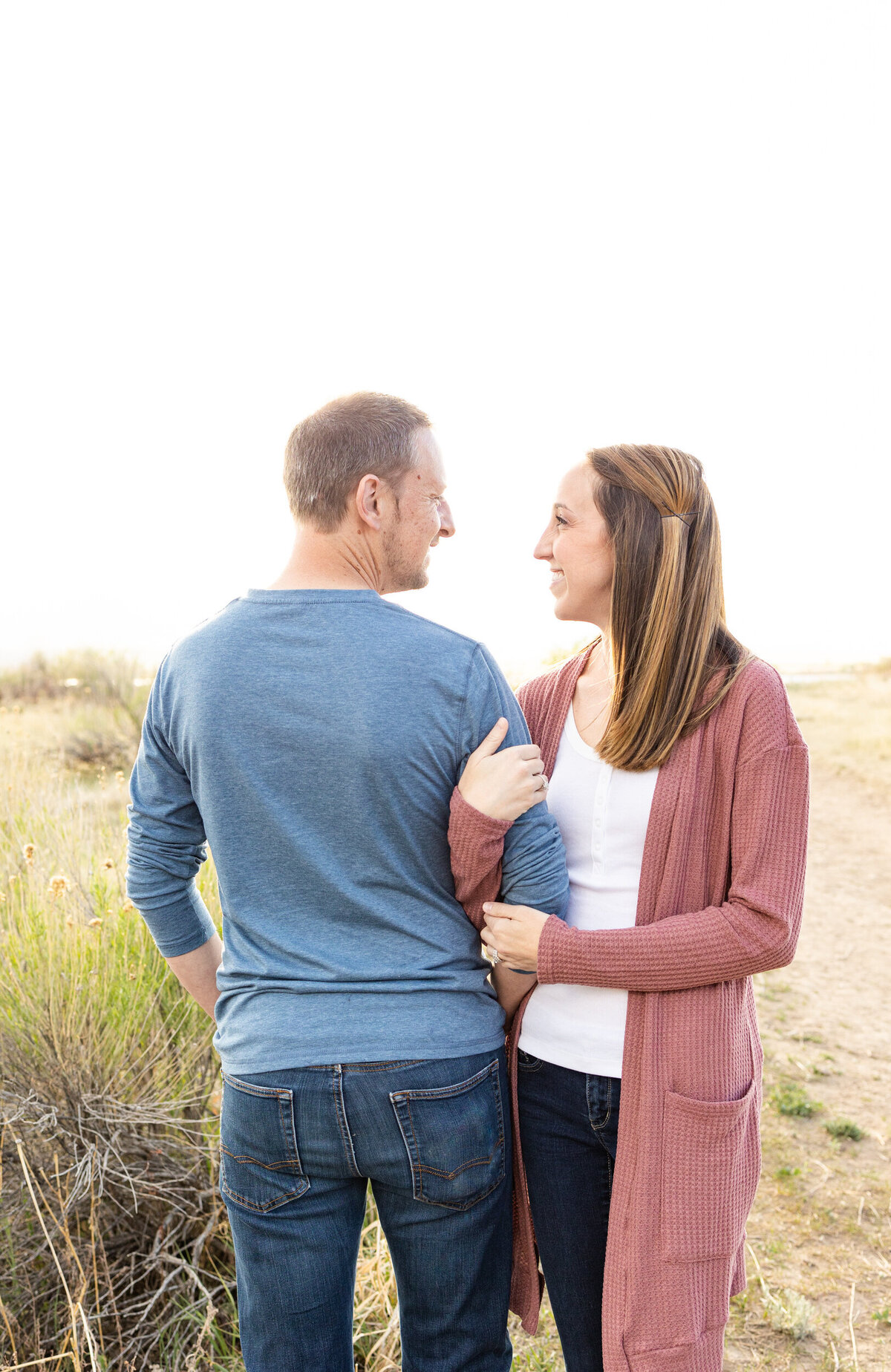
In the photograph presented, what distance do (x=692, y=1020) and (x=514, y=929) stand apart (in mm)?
354

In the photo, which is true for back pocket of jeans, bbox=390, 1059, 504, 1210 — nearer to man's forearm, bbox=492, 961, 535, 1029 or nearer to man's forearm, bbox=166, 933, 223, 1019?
man's forearm, bbox=492, 961, 535, 1029

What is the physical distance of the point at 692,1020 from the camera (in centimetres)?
166

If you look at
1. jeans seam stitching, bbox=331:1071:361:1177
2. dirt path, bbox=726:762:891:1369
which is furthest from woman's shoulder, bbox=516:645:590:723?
dirt path, bbox=726:762:891:1369

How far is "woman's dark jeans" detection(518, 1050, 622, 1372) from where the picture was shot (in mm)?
1712

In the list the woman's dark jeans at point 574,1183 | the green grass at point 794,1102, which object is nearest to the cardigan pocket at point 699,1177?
the woman's dark jeans at point 574,1183

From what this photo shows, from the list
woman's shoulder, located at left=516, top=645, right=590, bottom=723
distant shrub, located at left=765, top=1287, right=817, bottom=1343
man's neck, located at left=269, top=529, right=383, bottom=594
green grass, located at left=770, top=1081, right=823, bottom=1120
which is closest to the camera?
man's neck, located at left=269, top=529, right=383, bottom=594

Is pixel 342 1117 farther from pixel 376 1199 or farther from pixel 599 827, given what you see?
pixel 599 827

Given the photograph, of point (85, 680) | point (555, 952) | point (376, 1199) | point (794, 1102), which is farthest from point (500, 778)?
point (85, 680)

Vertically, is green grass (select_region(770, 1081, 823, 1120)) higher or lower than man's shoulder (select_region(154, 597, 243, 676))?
lower

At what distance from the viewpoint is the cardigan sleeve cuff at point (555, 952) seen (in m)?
1.62

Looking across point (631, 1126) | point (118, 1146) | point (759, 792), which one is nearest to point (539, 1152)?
point (631, 1126)

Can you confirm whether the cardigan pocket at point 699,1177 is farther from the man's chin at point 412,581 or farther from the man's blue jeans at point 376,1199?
the man's chin at point 412,581

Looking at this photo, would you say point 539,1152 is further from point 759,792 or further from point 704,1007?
point 759,792

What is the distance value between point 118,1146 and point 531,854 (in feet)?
5.37
